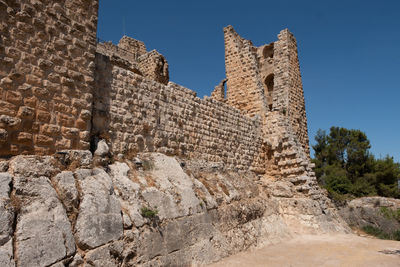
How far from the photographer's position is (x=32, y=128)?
4.77 meters

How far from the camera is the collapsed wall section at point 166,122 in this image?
6504 mm

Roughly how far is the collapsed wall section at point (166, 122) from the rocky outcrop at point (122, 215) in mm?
590

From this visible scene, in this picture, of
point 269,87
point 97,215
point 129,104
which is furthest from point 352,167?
point 97,215

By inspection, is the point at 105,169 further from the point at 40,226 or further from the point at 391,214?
the point at 391,214

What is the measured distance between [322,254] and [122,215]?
456cm

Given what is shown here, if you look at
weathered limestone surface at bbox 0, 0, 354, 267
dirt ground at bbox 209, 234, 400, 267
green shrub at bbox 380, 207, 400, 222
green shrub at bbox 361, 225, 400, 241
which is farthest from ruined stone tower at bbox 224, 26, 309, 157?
dirt ground at bbox 209, 234, 400, 267

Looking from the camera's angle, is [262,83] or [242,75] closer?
[242,75]

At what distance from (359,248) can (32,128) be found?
7603 millimetres

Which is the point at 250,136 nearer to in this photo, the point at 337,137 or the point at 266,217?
the point at 266,217

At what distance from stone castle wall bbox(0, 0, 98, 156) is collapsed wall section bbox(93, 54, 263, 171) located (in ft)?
2.38

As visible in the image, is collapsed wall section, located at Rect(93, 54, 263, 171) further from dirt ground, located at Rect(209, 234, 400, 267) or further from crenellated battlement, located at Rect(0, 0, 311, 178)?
dirt ground, located at Rect(209, 234, 400, 267)

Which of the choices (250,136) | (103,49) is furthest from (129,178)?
(103,49)

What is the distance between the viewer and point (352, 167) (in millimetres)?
21438

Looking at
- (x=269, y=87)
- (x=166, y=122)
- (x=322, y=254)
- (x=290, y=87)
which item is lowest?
(x=322, y=254)
